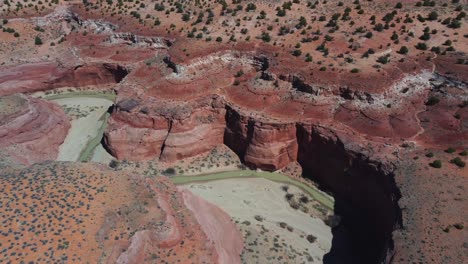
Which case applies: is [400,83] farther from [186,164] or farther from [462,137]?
[186,164]

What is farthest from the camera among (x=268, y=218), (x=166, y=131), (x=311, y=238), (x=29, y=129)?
(x=29, y=129)

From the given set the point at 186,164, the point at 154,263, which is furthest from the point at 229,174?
the point at 154,263

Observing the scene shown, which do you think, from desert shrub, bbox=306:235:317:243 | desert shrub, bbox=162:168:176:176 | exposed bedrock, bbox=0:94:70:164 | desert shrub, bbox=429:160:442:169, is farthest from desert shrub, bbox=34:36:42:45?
desert shrub, bbox=429:160:442:169

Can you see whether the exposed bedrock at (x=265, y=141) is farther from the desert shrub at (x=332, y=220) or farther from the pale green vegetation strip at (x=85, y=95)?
the pale green vegetation strip at (x=85, y=95)

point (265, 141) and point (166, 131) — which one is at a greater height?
point (265, 141)

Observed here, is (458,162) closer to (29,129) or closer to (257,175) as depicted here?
(257,175)

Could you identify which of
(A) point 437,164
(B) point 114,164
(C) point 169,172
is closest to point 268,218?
(C) point 169,172

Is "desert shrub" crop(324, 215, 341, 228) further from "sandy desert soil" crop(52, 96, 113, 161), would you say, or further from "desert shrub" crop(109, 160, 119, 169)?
"sandy desert soil" crop(52, 96, 113, 161)
